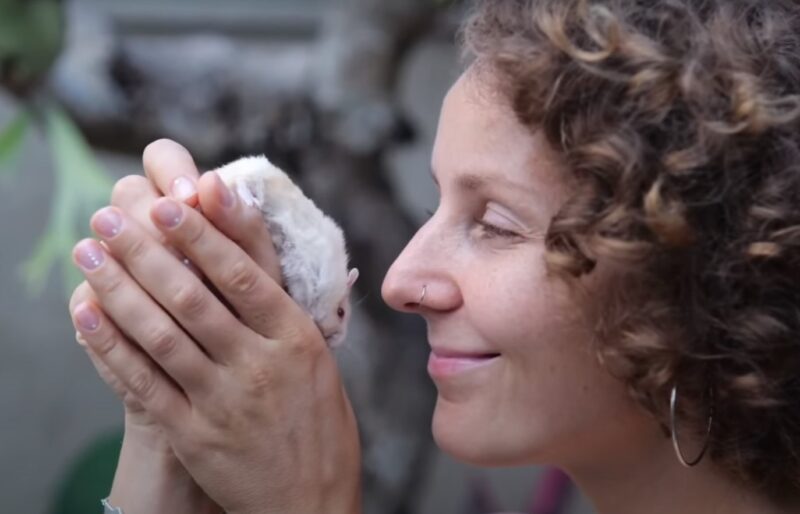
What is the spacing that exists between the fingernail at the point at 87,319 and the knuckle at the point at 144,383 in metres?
0.06

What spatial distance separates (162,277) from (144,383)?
121mm

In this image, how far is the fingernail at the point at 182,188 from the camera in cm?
100

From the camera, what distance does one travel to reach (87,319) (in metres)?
1.01

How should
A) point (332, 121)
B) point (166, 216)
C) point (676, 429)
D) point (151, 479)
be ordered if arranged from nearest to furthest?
1. point (166, 216)
2. point (676, 429)
3. point (151, 479)
4. point (332, 121)

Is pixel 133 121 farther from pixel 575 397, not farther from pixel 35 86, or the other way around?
pixel 575 397

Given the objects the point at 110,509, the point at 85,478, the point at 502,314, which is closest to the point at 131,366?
the point at 110,509

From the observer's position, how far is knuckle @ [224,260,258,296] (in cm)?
98

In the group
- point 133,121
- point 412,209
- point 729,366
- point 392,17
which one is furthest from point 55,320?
point 729,366

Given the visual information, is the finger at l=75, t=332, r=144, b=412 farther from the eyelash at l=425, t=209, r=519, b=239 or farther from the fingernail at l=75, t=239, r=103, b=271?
the eyelash at l=425, t=209, r=519, b=239

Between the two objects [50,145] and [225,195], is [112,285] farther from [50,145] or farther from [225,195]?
[50,145]

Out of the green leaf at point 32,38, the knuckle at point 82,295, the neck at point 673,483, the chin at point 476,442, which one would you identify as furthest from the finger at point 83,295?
the green leaf at point 32,38

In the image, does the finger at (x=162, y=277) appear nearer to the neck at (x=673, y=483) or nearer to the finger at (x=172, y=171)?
the finger at (x=172, y=171)

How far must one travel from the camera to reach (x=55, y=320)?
128 inches

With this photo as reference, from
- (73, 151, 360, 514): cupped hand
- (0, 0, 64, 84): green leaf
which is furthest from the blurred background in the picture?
(73, 151, 360, 514): cupped hand
